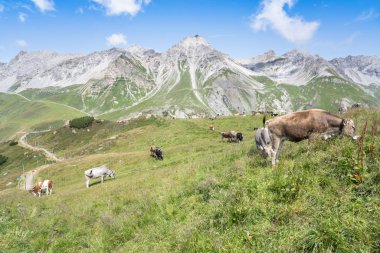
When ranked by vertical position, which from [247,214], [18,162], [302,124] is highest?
[302,124]

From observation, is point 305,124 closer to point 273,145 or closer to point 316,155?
point 273,145

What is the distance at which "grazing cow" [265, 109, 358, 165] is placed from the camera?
14.7 m

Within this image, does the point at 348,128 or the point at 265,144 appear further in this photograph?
the point at 265,144

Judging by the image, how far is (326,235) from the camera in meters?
7.05

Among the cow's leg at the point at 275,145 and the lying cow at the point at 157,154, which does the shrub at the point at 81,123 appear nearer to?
the lying cow at the point at 157,154

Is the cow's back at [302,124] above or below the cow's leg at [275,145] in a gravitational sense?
above

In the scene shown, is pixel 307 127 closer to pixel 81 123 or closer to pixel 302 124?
pixel 302 124

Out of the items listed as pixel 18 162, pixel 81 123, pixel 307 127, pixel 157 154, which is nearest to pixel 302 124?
pixel 307 127

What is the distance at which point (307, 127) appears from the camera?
15.2 m

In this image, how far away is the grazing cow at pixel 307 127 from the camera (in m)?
14.7

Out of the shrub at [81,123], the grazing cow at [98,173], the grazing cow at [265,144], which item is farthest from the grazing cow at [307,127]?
the shrub at [81,123]

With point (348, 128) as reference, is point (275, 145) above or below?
below

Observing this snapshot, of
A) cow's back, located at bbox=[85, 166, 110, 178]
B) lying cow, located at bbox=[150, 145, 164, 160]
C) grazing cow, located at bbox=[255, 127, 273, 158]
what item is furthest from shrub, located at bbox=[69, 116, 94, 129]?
grazing cow, located at bbox=[255, 127, 273, 158]

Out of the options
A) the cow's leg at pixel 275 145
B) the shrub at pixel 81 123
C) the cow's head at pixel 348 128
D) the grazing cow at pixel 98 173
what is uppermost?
the shrub at pixel 81 123
